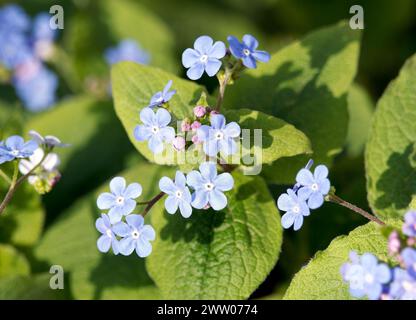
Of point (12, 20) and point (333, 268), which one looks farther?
point (12, 20)

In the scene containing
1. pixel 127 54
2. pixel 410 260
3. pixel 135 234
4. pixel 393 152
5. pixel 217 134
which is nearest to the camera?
pixel 410 260

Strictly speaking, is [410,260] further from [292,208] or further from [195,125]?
[195,125]

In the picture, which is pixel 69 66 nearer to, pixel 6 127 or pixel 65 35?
pixel 65 35

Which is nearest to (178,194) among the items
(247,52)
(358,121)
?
(247,52)

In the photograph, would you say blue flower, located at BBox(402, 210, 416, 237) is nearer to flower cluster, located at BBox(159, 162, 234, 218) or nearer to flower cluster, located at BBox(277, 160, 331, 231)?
flower cluster, located at BBox(277, 160, 331, 231)

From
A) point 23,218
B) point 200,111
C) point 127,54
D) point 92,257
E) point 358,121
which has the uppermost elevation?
point 200,111

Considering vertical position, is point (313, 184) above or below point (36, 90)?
above

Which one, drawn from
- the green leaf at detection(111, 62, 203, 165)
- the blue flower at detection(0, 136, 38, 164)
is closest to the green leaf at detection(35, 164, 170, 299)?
the green leaf at detection(111, 62, 203, 165)

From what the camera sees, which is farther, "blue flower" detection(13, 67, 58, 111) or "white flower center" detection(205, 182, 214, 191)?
"blue flower" detection(13, 67, 58, 111)
